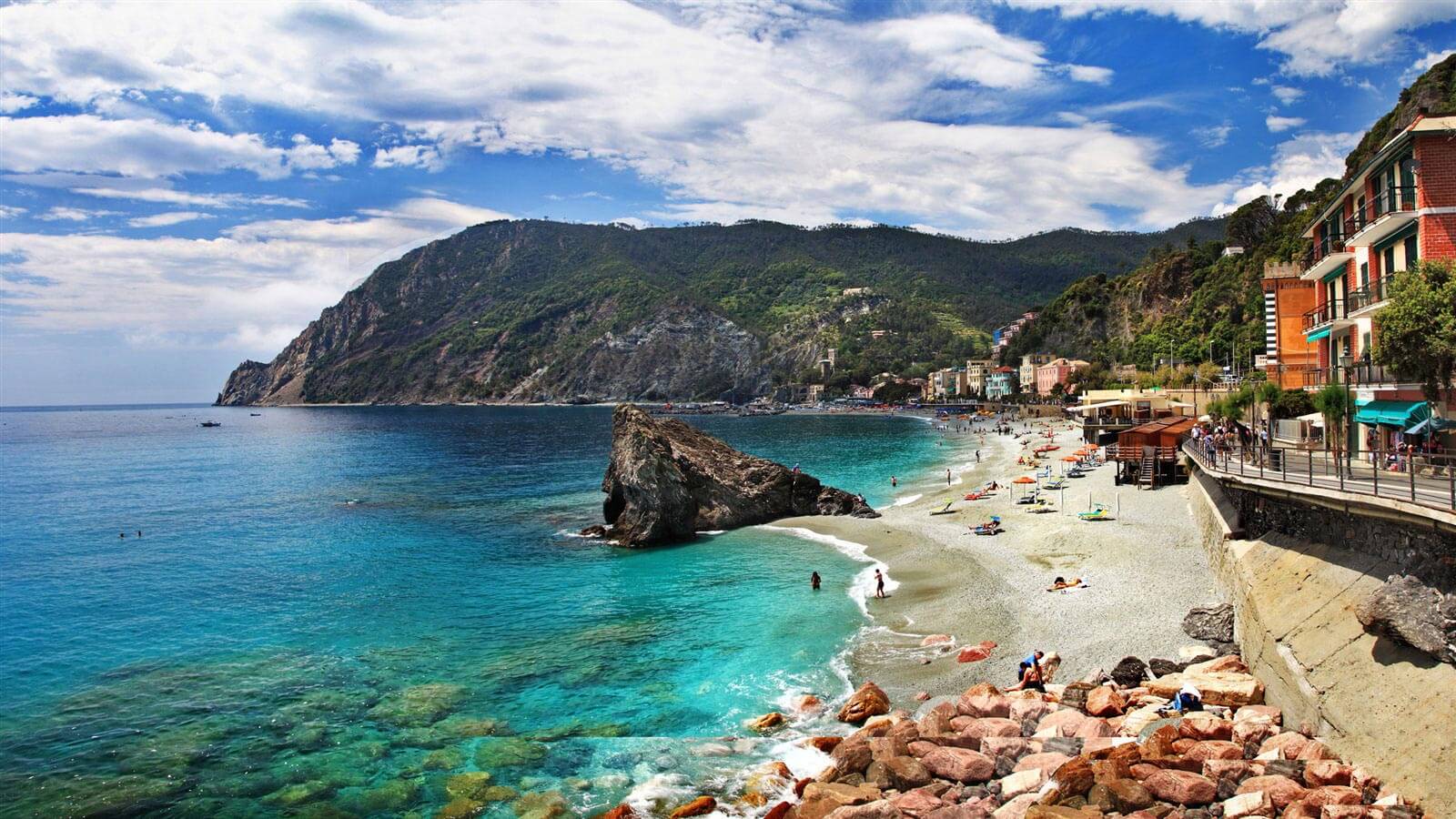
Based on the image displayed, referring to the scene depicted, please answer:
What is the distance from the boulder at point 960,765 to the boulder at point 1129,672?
5.07 m

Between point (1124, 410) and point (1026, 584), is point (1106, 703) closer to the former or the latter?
point (1026, 584)

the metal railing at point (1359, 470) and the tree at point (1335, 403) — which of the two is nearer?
the metal railing at point (1359, 470)

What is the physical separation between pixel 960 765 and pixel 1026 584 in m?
14.3

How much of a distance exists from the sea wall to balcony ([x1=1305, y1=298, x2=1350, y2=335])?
1032cm

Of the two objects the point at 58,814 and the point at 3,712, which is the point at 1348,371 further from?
the point at 3,712

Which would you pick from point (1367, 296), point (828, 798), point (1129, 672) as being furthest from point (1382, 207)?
point (828, 798)

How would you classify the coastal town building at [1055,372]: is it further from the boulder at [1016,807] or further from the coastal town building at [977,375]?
the boulder at [1016,807]

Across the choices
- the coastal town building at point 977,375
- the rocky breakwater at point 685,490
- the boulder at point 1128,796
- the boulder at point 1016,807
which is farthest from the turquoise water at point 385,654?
the coastal town building at point 977,375

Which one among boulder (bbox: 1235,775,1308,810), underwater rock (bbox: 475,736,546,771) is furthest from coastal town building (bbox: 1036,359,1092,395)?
underwater rock (bbox: 475,736,546,771)

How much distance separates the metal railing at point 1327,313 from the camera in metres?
26.8

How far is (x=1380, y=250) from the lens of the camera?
2312 cm

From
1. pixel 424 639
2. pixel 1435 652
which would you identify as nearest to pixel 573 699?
pixel 424 639

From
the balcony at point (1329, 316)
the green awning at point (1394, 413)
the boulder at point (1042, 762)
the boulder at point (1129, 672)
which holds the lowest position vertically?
the boulder at point (1042, 762)

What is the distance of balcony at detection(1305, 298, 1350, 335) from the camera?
26.4 m
